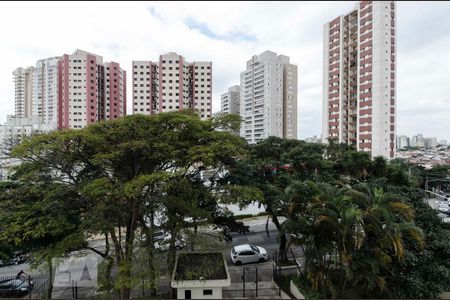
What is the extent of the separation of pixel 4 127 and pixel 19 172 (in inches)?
2481

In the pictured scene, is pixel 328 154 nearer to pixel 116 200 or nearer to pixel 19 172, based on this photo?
pixel 116 200

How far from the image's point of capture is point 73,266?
16828mm

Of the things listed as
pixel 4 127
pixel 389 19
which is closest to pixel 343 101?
pixel 389 19

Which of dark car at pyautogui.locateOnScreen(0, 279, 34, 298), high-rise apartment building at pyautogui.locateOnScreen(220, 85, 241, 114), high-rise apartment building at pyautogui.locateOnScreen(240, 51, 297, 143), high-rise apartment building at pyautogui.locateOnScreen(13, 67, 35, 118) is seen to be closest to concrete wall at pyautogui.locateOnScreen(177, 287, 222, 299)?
dark car at pyautogui.locateOnScreen(0, 279, 34, 298)

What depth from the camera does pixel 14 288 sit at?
12781 millimetres

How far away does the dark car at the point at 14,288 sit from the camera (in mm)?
12531

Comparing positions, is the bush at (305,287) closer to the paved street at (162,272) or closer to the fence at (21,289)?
the paved street at (162,272)

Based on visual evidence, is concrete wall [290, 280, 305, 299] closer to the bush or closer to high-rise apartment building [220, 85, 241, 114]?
the bush

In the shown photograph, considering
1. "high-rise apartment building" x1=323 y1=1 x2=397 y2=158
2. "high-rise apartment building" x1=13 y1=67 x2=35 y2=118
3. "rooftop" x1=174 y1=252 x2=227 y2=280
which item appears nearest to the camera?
"rooftop" x1=174 y1=252 x2=227 y2=280

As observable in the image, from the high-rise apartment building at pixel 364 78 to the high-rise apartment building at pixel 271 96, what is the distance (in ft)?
→ 52.0

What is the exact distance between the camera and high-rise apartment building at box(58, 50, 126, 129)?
2152 inches

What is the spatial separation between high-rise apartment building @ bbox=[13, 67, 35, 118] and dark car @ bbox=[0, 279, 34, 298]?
7481cm

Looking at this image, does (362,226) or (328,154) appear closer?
(362,226)

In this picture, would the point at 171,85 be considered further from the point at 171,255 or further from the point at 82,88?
the point at 171,255
